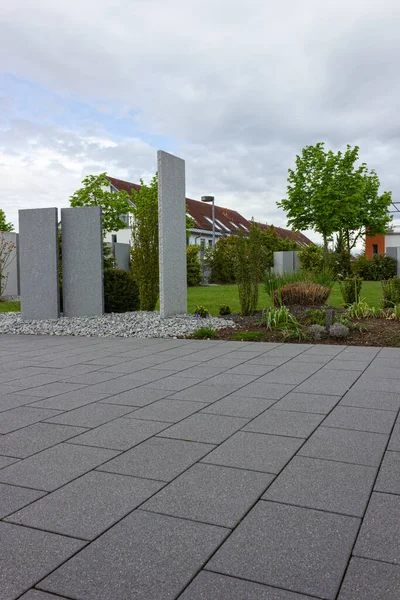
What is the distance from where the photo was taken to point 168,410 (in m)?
4.36

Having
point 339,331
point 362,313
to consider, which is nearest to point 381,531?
point 339,331

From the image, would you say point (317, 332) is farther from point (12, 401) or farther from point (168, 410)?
point (12, 401)

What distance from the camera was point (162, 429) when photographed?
12.6 feet

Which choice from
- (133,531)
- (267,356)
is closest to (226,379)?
(267,356)

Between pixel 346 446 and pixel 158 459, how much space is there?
1240 mm

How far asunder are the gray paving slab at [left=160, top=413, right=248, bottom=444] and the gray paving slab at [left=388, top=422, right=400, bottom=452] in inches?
41.4

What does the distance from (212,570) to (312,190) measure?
111 ft

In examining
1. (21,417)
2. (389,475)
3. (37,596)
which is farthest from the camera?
(21,417)

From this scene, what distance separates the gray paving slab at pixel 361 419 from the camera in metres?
3.85

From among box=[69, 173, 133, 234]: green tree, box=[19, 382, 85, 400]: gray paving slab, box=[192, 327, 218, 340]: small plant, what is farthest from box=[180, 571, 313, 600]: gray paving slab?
box=[69, 173, 133, 234]: green tree

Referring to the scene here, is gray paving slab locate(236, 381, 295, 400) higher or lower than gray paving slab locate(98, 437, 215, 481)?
higher

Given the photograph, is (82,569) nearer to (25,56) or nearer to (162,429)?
(162,429)

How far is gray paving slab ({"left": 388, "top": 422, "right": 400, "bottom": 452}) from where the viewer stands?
3.40 metres

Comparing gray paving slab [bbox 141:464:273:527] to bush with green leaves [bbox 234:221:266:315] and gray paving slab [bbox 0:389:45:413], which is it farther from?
bush with green leaves [bbox 234:221:266:315]
